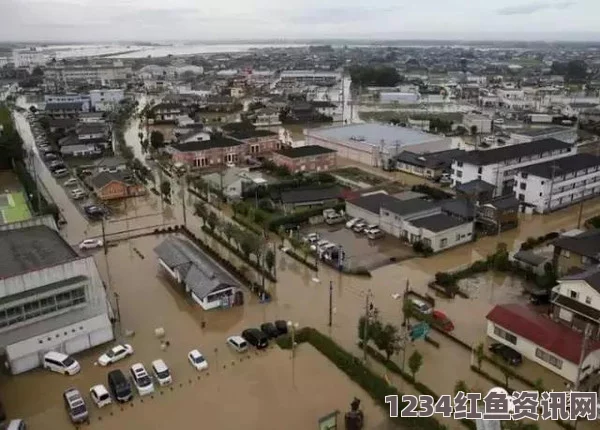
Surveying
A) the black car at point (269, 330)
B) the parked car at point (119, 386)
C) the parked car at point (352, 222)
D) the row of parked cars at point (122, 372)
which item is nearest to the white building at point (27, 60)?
the parked car at point (352, 222)

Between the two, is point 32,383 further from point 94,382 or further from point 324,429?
point 324,429

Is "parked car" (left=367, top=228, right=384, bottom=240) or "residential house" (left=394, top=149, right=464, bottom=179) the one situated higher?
"residential house" (left=394, top=149, right=464, bottom=179)

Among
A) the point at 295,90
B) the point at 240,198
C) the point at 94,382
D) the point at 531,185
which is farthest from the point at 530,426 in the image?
the point at 295,90

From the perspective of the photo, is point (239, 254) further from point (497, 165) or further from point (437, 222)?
point (497, 165)

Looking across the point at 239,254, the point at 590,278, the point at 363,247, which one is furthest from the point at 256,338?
the point at 590,278

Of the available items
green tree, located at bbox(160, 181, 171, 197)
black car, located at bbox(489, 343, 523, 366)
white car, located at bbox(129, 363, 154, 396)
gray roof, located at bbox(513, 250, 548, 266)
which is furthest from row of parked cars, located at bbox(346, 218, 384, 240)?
white car, located at bbox(129, 363, 154, 396)

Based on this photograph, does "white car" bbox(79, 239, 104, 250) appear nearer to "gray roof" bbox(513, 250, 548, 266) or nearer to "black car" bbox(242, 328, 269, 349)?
"black car" bbox(242, 328, 269, 349)

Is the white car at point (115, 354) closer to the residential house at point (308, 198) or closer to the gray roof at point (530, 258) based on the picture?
the residential house at point (308, 198)

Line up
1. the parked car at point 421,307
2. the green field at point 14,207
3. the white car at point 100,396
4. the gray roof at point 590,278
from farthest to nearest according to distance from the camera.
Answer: the green field at point 14,207, the parked car at point 421,307, the gray roof at point 590,278, the white car at point 100,396
